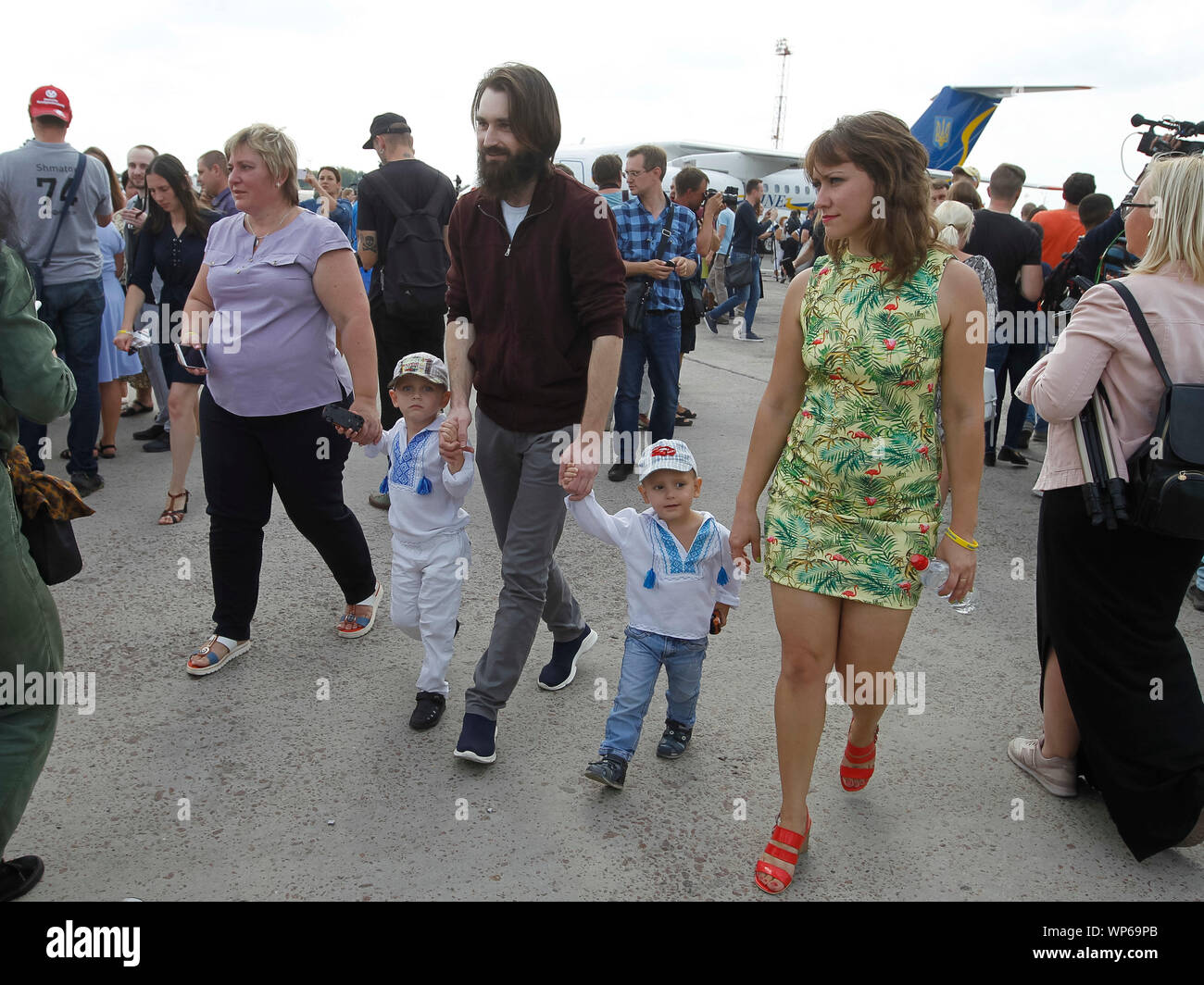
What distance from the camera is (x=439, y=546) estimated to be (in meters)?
3.59

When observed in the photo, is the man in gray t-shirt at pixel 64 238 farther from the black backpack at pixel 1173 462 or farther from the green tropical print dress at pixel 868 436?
the black backpack at pixel 1173 462

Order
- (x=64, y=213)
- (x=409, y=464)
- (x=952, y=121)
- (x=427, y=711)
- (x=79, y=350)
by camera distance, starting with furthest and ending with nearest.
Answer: (x=952, y=121) → (x=79, y=350) → (x=64, y=213) → (x=409, y=464) → (x=427, y=711)

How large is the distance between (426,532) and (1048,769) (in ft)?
7.66

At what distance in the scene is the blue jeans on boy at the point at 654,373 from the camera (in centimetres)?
652

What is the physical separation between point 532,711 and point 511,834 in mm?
781

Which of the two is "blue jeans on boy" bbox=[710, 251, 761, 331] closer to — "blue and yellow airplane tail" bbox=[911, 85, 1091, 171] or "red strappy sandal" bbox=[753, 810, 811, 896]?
"red strappy sandal" bbox=[753, 810, 811, 896]

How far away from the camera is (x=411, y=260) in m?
5.64

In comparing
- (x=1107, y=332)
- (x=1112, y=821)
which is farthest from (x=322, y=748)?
(x=1107, y=332)

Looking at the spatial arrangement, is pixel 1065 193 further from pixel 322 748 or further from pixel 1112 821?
pixel 322 748

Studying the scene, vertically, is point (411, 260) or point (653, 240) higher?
point (653, 240)

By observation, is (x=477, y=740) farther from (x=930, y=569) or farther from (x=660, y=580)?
(x=930, y=569)

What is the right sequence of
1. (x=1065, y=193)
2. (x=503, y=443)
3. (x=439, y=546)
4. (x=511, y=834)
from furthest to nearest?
(x=1065, y=193)
(x=439, y=546)
(x=503, y=443)
(x=511, y=834)

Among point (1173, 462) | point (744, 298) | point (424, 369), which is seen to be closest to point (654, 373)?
point (424, 369)

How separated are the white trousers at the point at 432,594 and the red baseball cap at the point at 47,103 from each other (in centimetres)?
411
